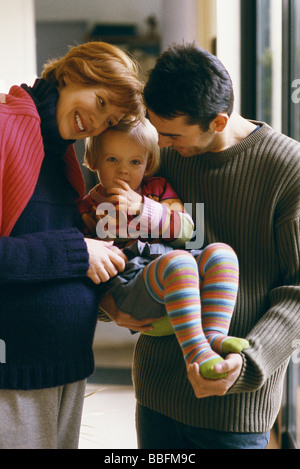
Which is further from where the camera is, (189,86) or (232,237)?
(232,237)

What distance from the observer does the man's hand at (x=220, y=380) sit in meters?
1.11

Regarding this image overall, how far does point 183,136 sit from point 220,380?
0.55 m

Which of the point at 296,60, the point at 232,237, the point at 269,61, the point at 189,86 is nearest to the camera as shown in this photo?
the point at 189,86

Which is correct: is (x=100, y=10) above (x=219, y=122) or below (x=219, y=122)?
above

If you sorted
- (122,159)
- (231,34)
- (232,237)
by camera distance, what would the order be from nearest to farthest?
(232,237) < (122,159) < (231,34)

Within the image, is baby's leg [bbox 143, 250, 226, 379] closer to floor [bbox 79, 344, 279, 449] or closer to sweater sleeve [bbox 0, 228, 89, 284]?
sweater sleeve [bbox 0, 228, 89, 284]

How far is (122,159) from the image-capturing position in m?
1.43

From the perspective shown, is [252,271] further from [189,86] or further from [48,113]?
[48,113]

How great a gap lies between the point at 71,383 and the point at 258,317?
46cm

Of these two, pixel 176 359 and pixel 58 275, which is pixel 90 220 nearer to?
pixel 58 275

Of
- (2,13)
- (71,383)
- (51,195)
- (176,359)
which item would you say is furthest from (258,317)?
(2,13)

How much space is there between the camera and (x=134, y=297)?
1.26m

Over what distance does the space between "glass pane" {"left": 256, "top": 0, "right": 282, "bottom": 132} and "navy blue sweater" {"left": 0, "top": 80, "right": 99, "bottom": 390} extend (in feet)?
5.14

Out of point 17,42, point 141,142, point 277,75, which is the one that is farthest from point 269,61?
point 17,42
